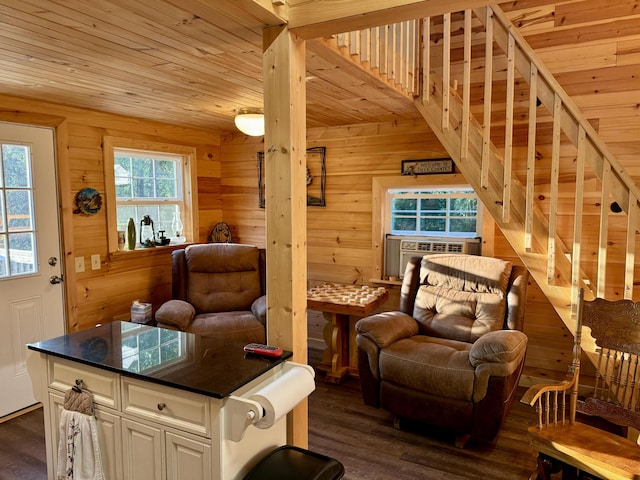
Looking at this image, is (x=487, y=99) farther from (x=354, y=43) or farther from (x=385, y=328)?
(x=385, y=328)

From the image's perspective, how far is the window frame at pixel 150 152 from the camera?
3.82 meters

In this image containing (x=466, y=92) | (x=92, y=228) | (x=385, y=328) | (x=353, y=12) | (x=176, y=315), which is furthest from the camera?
(x=92, y=228)

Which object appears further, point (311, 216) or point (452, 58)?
point (311, 216)

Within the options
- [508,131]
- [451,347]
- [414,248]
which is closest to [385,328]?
[451,347]

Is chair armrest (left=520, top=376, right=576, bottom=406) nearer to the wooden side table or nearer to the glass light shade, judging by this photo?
the wooden side table

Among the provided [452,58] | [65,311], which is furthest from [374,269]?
[65,311]

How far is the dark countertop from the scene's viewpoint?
1.67 metres

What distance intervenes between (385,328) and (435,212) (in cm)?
142

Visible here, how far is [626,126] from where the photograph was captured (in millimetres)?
3207

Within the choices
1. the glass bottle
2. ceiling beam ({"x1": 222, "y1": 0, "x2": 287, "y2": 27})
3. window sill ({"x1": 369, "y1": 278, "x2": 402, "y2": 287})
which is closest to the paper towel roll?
ceiling beam ({"x1": 222, "y1": 0, "x2": 287, "y2": 27})

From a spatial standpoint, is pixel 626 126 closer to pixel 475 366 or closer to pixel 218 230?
pixel 475 366

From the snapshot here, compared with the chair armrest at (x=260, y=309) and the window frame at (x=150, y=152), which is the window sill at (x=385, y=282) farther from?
the window frame at (x=150, y=152)

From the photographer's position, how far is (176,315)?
353cm

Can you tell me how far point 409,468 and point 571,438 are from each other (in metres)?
0.90
